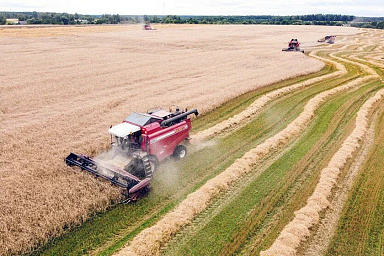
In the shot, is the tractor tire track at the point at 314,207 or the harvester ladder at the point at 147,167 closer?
the tractor tire track at the point at 314,207

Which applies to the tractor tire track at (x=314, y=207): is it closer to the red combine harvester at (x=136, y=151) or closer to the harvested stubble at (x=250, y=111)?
the red combine harvester at (x=136, y=151)

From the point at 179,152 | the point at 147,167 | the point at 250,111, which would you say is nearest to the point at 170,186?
the point at 147,167

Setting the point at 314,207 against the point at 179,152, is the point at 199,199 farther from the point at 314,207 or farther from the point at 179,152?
the point at 314,207

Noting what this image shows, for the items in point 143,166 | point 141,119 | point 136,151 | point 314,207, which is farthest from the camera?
point 141,119

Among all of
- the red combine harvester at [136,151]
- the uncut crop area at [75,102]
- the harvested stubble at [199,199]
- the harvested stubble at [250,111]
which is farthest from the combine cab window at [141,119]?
the harvested stubble at [250,111]

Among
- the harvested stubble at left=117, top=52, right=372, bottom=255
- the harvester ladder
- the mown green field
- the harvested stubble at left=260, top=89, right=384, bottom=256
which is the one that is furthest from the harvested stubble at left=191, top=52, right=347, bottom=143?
the harvested stubble at left=260, top=89, right=384, bottom=256
